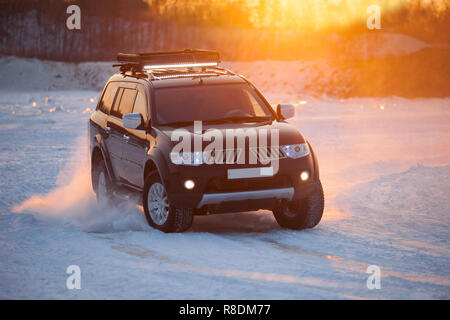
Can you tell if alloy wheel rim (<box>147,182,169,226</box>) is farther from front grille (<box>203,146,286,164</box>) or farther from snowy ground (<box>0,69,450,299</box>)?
front grille (<box>203,146,286,164</box>)

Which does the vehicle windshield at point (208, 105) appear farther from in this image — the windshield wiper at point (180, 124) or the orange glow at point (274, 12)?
the orange glow at point (274, 12)

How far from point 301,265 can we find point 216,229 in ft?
7.06

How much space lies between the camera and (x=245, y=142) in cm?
852

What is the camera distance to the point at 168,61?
10.4 m

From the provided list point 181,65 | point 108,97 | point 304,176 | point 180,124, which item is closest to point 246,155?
point 304,176

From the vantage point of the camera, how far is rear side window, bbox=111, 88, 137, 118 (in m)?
10.1

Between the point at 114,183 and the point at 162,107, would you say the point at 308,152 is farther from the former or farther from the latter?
the point at 114,183

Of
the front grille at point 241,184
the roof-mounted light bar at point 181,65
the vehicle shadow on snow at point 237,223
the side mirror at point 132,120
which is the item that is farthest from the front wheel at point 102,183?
the front grille at point 241,184

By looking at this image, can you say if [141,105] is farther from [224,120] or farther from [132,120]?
[224,120]

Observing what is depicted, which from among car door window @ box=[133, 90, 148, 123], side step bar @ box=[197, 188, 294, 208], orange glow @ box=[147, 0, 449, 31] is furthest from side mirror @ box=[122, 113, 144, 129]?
orange glow @ box=[147, 0, 449, 31]

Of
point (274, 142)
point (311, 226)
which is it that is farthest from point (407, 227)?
point (274, 142)

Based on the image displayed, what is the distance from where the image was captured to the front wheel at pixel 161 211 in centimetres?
→ 866

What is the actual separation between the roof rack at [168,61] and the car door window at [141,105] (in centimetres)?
36

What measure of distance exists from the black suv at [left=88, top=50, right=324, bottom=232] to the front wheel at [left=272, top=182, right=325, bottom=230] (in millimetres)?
11
